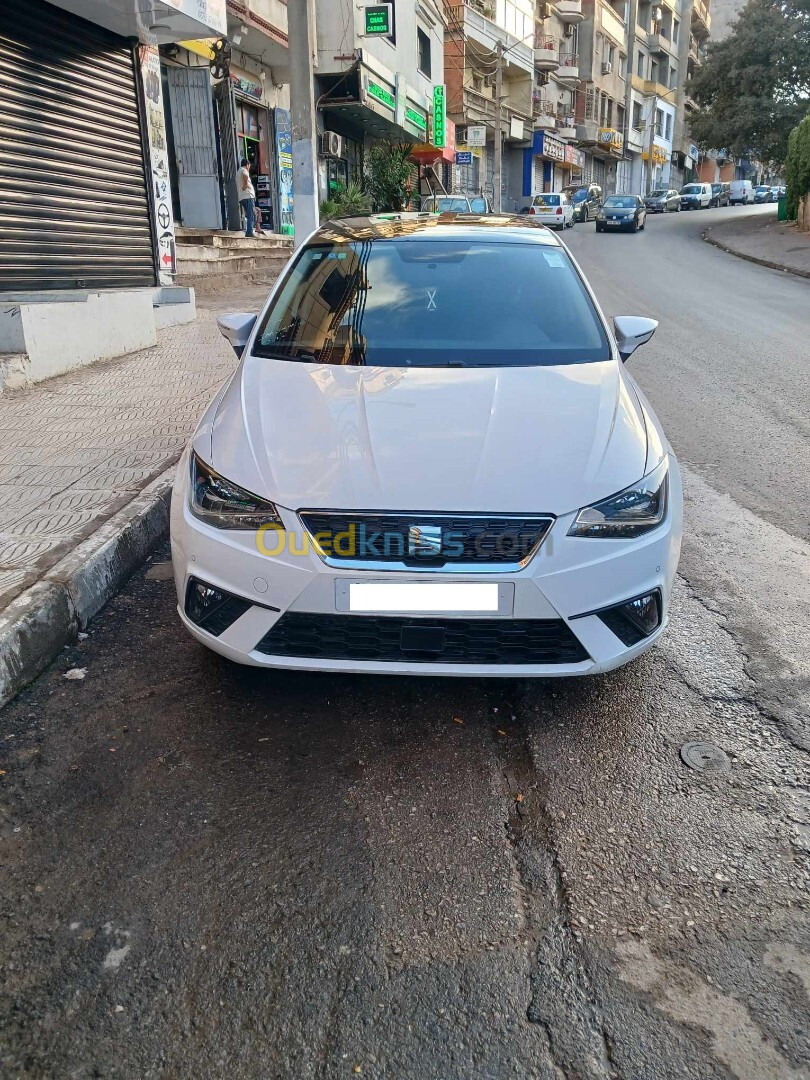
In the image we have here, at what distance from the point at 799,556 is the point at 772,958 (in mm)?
2754

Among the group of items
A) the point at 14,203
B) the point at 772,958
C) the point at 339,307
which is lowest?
the point at 772,958

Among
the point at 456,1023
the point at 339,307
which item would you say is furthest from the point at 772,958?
the point at 339,307

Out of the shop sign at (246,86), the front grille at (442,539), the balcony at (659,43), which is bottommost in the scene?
the front grille at (442,539)

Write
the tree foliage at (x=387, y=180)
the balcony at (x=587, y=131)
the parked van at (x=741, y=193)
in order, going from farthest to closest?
1. the balcony at (x=587, y=131)
2. the parked van at (x=741, y=193)
3. the tree foliage at (x=387, y=180)

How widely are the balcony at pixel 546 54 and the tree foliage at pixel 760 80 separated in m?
13.0

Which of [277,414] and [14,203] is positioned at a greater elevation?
[14,203]

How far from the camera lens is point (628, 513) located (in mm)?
2830

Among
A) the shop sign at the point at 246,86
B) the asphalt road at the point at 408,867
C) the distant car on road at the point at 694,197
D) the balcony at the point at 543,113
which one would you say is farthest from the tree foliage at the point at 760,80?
the asphalt road at the point at 408,867

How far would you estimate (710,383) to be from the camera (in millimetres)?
8367

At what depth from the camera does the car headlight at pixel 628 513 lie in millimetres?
2734

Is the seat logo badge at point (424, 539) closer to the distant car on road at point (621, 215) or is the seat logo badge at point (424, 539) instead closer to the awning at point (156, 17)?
the awning at point (156, 17)

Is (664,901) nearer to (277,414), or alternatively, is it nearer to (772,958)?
(772,958)

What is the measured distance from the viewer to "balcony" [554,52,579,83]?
5366 centimetres

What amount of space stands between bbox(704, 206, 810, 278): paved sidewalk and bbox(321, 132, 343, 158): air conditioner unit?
11.9m
